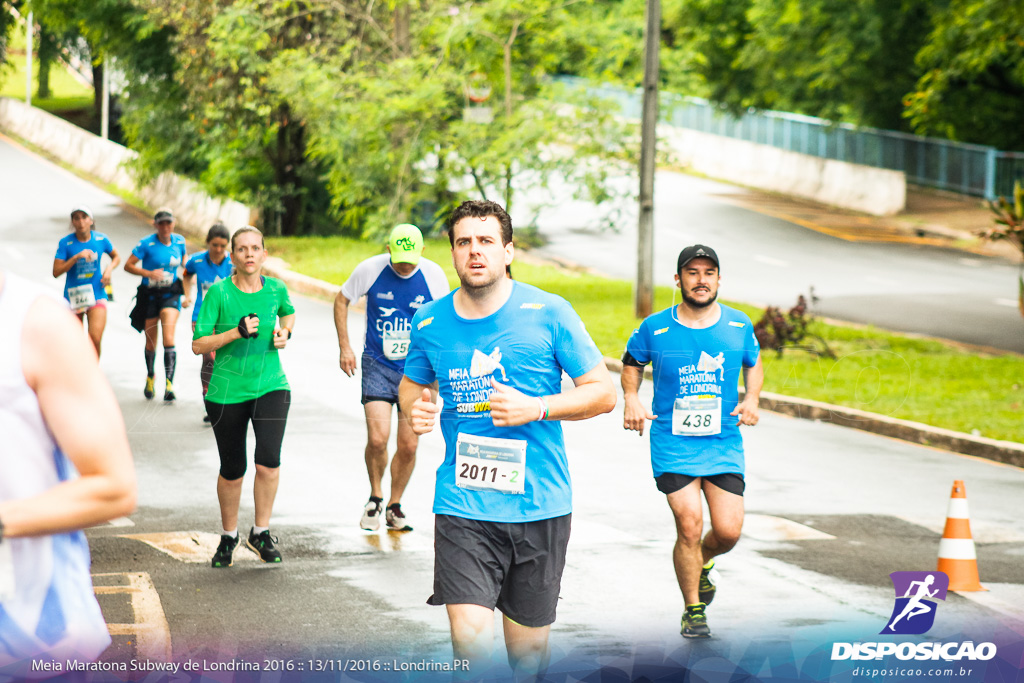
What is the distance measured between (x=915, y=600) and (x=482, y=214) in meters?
3.38

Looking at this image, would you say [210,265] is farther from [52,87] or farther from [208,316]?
[52,87]

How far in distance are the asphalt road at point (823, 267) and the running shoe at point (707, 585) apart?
32.1ft

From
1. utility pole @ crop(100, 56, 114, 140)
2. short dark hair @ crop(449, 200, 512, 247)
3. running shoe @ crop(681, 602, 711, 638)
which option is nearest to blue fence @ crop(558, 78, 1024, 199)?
utility pole @ crop(100, 56, 114, 140)

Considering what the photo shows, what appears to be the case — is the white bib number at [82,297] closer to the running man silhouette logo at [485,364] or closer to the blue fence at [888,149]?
the running man silhouette logo at [485,364]

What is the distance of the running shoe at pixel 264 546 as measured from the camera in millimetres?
7473

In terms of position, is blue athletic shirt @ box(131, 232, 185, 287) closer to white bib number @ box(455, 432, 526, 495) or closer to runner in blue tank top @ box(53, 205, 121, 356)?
runner in blue tank top @ box(53, 205, 121, 356)

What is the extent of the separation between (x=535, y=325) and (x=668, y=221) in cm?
2932

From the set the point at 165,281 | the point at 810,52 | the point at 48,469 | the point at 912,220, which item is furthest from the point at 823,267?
the point at 48,469

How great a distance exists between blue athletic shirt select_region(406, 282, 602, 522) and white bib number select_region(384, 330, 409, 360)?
3.19m

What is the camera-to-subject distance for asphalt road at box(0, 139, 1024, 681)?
6.07 metres

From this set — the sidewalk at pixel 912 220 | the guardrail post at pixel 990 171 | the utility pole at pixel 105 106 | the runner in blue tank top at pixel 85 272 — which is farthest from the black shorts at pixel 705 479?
the guardrail post at pixel 990 171

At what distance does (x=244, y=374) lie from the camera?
7.20 m

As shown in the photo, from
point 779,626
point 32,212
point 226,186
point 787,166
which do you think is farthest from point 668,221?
point 779,626

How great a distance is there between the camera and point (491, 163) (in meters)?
16.5
